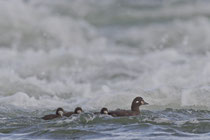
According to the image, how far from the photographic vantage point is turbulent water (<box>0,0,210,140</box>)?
35.6 feet

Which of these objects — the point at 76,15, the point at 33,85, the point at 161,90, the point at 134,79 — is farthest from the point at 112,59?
the point at 76,15

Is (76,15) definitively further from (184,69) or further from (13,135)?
(13,135)

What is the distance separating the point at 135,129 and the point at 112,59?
1005cm

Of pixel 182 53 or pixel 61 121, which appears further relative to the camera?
pixel 182 53

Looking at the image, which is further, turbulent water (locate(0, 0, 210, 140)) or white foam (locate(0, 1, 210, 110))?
white foam (locate(0, 1, 210, 110))

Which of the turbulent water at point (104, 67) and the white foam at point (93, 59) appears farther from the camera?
the white foam at point (93, 59)

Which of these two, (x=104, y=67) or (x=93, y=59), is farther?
(x=93, y=59)

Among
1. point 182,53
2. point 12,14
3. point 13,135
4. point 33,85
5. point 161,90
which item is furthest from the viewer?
point 12,14

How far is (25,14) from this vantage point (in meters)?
26.7

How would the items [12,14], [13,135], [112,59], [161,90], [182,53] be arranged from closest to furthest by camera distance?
[13,135], [161,90], [112,59], [182,53], [12,14]

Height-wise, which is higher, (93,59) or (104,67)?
(93,59)

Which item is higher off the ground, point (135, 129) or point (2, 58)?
point (2, 58)

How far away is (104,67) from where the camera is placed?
19562 millimetres

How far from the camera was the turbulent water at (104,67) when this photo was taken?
10.8 m
